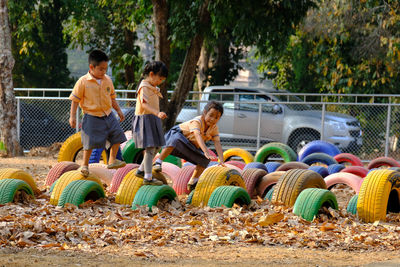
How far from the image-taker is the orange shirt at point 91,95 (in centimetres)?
736

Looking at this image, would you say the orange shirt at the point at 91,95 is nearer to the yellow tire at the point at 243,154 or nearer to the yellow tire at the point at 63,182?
the yellow tire at the point at 63,182

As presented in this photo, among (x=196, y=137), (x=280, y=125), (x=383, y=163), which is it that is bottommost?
(x=383, y=163)

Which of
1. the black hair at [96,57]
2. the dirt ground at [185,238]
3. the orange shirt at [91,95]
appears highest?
the black hair at [96,57]

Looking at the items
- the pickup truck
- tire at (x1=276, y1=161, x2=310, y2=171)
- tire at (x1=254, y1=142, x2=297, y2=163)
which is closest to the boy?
tire at (x1=276, y1=161, x2=310, y2=171)

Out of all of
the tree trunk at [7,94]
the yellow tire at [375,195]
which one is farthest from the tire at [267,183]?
the tree trunk at [7,94]

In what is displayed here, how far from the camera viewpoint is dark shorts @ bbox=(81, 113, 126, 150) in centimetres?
738

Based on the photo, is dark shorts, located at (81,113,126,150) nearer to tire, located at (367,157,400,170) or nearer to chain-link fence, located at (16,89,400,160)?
tire, located at (367,157,400,170)

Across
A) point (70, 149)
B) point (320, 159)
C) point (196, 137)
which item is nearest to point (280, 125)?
point (320, 159)

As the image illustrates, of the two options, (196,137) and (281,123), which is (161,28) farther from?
(196,137)

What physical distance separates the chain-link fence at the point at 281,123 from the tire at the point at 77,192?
7.79 meters

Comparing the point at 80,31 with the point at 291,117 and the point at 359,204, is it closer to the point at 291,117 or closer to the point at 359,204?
the point at 291,117

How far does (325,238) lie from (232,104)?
32.9ft

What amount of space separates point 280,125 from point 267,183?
732 centimetres

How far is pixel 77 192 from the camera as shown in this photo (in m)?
7.04
